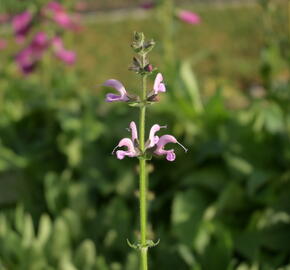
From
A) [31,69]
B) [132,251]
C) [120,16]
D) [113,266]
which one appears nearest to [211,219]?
[132,251]

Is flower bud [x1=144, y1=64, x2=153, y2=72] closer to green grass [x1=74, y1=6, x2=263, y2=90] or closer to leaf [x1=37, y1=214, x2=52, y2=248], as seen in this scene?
leaf [x1=37, y1=214, x2=52, y2=248]

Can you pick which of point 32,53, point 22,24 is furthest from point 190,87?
point 22,24

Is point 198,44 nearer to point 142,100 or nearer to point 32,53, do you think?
point 32,53

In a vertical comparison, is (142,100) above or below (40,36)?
below

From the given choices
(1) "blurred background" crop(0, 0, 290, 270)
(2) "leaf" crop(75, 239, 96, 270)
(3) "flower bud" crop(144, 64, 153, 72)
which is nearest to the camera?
(3) "flower bud" crop(144, 64, 153, 72)

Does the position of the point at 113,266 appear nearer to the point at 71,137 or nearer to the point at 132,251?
the point at 132,251

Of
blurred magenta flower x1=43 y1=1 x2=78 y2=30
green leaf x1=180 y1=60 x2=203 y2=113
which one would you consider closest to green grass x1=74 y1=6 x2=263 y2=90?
blurred magenta flower x1=43 y1=1 x2=78 y2=30

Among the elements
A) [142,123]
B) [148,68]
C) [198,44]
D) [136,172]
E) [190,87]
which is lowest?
[142,123]
